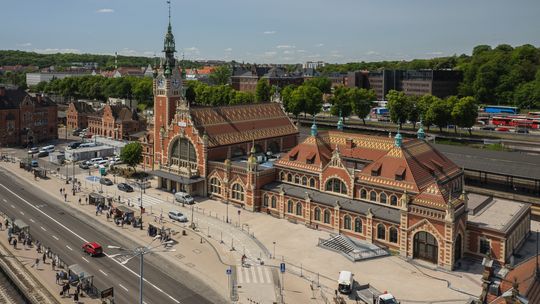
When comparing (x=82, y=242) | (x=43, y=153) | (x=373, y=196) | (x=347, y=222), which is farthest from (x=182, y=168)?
(x=43, y=153)

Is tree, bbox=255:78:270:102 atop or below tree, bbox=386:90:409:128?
atop

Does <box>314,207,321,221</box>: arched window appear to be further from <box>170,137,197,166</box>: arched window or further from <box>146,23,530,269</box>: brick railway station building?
<box>170,137,197,166</box>: arched window

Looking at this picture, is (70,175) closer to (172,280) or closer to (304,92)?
(172,280)

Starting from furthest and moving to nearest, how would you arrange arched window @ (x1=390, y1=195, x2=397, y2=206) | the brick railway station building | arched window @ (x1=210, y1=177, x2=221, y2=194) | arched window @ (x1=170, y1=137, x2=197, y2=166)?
arched window @ (x1=170, y1=137, x2=197, y2=166) < arched window @ (x1=210, y1=177, x2=221, y2=194) < arched window @ (x1=390, y1=195, x2=397, y2=206) < the brick railway station building

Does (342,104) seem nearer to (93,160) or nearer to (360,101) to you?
(360,101)

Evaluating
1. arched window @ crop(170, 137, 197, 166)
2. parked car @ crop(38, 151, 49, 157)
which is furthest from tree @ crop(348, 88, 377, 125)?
parked car @ crop(38, 151, 49, 157)
